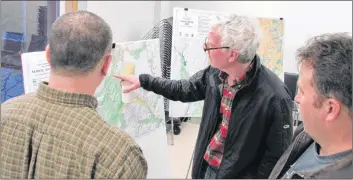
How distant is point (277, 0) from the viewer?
2836 mm

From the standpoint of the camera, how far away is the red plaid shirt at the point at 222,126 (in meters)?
1.40

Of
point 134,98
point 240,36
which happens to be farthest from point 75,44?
point 134,98

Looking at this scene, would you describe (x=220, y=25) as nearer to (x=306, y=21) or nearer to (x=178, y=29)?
(x=178, y=29)

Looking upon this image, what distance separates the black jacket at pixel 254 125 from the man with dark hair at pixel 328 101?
47 centimetres

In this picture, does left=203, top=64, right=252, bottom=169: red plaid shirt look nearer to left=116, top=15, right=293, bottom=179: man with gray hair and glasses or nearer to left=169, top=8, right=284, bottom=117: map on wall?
left=116, top=15, right=293, bottom=179: man with gray hair and glasses

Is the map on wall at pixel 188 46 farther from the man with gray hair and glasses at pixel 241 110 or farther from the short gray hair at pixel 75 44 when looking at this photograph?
the short gray hair at pixel 75 44

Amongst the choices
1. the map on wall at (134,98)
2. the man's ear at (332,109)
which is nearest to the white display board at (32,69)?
the map on wall at (134,98)

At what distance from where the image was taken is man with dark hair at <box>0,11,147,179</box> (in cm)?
79

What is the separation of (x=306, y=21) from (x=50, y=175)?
2528 millimetres

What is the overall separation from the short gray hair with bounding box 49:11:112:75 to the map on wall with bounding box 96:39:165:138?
2.28ft

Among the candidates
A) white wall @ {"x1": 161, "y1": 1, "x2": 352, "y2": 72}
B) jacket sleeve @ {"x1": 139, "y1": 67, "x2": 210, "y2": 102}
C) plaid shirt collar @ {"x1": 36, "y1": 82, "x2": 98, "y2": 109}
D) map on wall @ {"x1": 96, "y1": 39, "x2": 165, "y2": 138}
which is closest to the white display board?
map on wall @ {"x1": 96, "y1": 39, "x2": 165, "y2": 138}

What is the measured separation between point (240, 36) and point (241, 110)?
0.30m

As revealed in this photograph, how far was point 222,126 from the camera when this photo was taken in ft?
4.73

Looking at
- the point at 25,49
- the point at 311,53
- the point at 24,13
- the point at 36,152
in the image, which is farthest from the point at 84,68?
the point at 24,13
